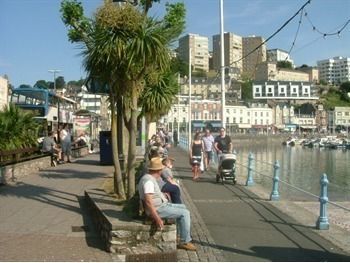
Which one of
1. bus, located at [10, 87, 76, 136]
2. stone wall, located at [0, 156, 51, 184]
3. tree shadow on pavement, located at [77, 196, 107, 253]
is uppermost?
bus, located at [10, 87, 76, 136]

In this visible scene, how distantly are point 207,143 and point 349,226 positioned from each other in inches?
445

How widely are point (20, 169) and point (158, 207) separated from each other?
36.1 ft

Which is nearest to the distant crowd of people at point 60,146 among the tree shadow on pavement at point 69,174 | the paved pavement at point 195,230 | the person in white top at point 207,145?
the tree shadow on pavement at point 69,174

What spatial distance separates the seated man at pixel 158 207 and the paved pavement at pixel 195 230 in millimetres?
260

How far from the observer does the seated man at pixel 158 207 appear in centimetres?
754

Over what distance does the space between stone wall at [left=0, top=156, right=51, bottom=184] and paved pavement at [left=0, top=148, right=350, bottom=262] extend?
829 millimetres

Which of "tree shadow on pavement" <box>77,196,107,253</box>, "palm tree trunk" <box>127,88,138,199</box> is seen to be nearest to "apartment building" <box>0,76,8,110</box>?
"tree shadow on pavement" <box>77,196,107,253</box>

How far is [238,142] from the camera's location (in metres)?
144

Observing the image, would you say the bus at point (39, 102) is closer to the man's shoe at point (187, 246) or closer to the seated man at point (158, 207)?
the seated man at point (158, 207)

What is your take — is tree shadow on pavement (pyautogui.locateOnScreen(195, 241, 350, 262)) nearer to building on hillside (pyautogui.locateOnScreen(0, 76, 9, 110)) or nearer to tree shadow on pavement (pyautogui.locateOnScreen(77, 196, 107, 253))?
tree shadow on pavement (pyautogui.locateOnScreen(77, 196, 107, 253))

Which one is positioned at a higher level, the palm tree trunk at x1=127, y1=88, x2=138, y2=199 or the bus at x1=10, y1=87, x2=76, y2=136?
the bus at x1=10, y1=87, x2=76, y2=136

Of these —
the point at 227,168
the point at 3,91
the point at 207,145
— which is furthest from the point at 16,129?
the point at 3,91

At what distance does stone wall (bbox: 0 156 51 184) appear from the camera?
51.9ft

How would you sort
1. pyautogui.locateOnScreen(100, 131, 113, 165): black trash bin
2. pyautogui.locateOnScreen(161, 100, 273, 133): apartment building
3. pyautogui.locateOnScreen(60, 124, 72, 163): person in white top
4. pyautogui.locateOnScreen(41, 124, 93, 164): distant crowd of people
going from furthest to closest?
pyautogui.locateOnScreen(161, 100, 273, 133): apartment building, pyautogui.locateOnScreen(60, 124, 72, 163): person in white top, pyautogui.locateOnScreen(100, 131, 113, 165): black trash bin, pyautogui.locateOnScreen(41, 124, 93, 164): distant crowd of people
